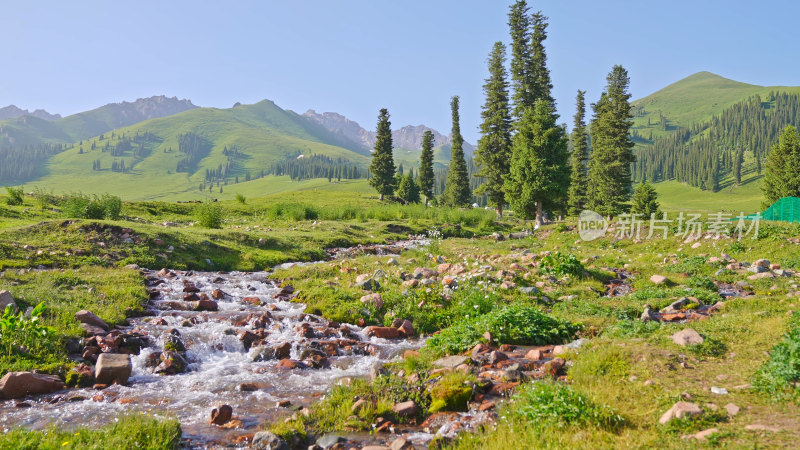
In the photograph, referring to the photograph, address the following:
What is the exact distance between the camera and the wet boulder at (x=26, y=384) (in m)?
6.24

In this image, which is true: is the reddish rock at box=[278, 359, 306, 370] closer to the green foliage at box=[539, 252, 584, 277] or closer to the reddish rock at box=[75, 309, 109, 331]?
the reddish rock at box=[75, 309, 109, 331]

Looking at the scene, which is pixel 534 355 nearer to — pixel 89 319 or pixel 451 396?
pixel 451 396

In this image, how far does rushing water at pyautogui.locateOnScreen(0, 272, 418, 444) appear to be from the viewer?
19.1 ft

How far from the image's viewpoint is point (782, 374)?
5.01 metres

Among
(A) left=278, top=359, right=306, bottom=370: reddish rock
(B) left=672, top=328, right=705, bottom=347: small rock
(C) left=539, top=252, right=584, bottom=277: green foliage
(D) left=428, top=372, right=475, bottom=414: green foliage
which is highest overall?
(C) left=539, top=252, right=584, bottom=277: green foliage

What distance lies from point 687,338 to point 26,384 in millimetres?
10178

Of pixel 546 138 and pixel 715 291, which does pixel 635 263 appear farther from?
pixel 546 138

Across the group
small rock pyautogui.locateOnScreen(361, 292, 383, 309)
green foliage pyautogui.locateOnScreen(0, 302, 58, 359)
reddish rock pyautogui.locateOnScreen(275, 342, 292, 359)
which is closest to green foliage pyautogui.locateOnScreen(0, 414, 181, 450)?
green foliage pyautogui.locateOnScreen(0, 302, 58, 359)

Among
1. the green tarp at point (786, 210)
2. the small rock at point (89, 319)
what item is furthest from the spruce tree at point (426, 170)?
the small rock at point (89, 319)

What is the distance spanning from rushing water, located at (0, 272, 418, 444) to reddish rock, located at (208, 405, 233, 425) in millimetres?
97

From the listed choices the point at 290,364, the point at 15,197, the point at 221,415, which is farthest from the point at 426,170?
the point at 221,415

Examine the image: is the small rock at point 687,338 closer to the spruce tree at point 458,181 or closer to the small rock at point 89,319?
the small rock at point 89,319

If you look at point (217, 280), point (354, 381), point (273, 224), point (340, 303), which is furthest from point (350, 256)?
point (354, 381)

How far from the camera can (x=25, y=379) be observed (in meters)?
6.40
